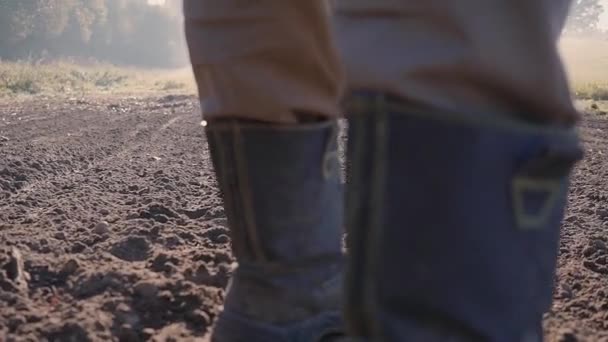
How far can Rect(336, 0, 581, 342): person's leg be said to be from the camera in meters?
0.73

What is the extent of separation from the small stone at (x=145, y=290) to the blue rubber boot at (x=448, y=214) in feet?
3.05

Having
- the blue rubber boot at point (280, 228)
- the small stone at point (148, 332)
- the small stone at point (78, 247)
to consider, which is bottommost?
the small stone at point (78, 247)

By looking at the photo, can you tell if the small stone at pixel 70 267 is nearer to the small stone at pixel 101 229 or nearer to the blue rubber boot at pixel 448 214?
the small stone at pixel 101 229

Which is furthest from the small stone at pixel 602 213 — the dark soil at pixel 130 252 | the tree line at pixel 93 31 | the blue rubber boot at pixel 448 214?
the tree line at pixel 93 31

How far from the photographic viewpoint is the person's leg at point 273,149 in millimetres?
1217

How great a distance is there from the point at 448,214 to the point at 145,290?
3.45 feet

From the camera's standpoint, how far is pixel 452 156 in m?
0.74

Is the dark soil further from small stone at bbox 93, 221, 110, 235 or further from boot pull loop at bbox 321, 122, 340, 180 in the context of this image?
boot pull loop at bbox 321, 122, 340, 180

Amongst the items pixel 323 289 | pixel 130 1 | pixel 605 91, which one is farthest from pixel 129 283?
pixel 130 1

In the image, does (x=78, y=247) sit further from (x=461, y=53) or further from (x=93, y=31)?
(x=93, y=31)

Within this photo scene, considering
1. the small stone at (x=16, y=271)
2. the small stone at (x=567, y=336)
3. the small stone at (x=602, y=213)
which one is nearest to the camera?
the small stone at (x=567, y=336)

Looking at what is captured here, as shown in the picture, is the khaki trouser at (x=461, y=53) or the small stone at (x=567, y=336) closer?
the khaki trouser at (x=461, y=53)

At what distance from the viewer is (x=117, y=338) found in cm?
140

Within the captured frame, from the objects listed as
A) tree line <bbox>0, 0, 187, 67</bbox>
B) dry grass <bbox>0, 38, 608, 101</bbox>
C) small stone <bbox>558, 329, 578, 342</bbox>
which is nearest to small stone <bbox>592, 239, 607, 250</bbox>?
small stone <bbox>558, 329, 578, 342</bbox>
